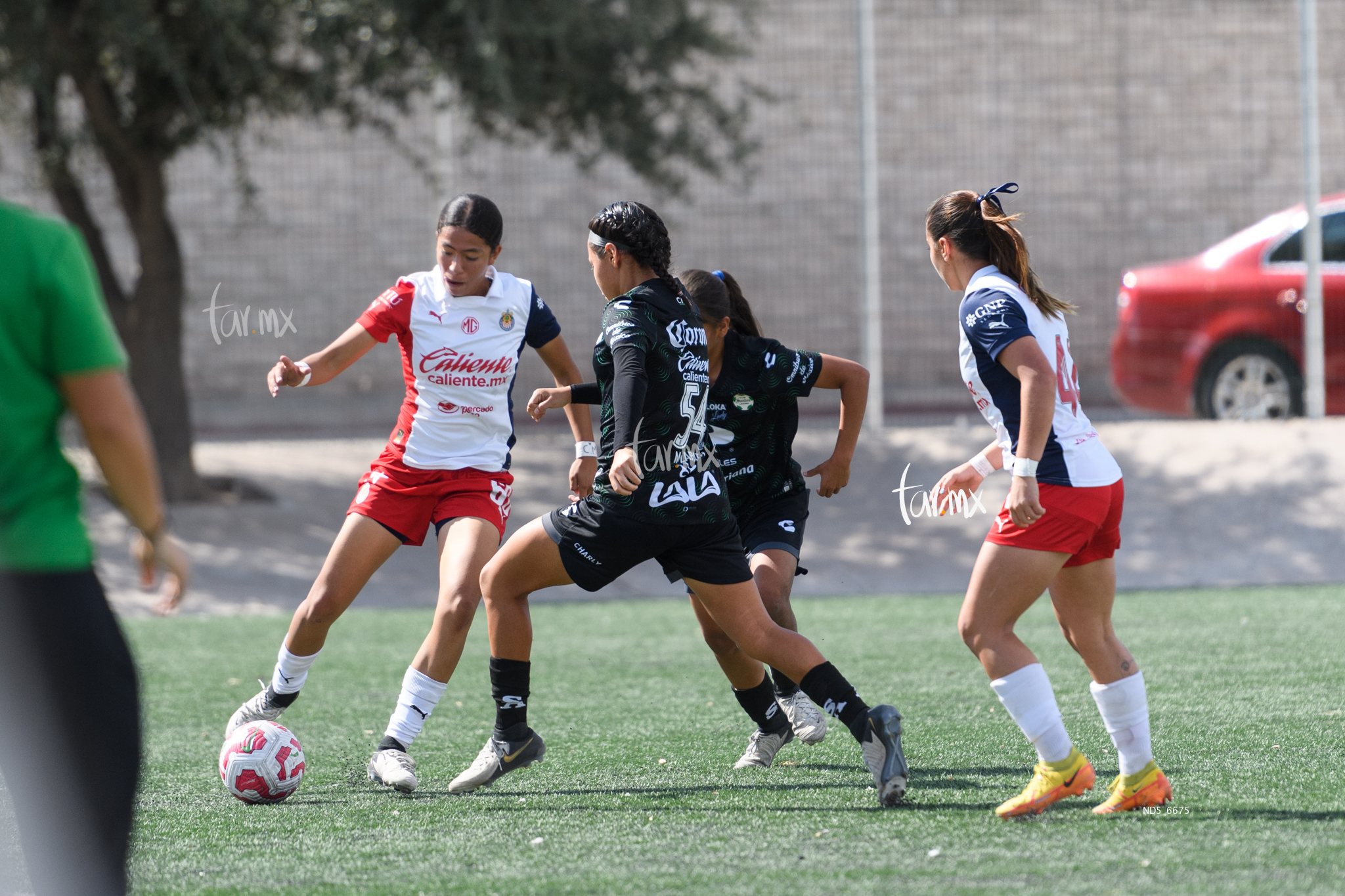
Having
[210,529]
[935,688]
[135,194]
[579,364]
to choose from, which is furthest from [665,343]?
[579,364]

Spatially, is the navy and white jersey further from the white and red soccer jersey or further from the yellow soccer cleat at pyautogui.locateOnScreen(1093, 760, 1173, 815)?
the white and red soccer jersey

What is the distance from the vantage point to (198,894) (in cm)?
330

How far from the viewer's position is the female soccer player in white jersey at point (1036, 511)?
141 inches

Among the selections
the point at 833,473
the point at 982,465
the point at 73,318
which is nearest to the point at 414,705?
the point at 833,473

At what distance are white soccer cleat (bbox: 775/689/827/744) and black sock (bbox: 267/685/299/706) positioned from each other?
1.70 metres

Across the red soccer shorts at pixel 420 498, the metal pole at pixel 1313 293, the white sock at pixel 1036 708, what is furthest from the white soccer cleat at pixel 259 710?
the metal pole at pixel 1313 293

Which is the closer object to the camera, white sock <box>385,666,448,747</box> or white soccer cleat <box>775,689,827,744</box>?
white sock <box>385,666,448,747</box>

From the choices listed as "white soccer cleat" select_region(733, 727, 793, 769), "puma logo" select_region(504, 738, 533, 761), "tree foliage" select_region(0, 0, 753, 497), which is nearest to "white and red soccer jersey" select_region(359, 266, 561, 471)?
"puma logo" select_region(504, 738, 533, 761)

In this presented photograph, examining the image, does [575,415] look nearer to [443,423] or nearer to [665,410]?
[443,423]

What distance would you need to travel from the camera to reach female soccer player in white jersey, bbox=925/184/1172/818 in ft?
11.8

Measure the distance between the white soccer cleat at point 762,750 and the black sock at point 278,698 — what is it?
156cm

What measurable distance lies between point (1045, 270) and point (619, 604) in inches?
268

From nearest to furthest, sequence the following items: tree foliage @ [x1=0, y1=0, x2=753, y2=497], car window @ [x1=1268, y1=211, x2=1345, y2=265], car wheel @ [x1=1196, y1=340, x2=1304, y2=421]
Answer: tree foliage @ [x1=0, y1=0, x2=753, y2=497]
car wheel @ [x1=1196, y1=340, x2=1304, y2=421]
car window @ [x1=1268, y1=211, x2=1345, y2=265]

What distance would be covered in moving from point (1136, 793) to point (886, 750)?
687 mm
